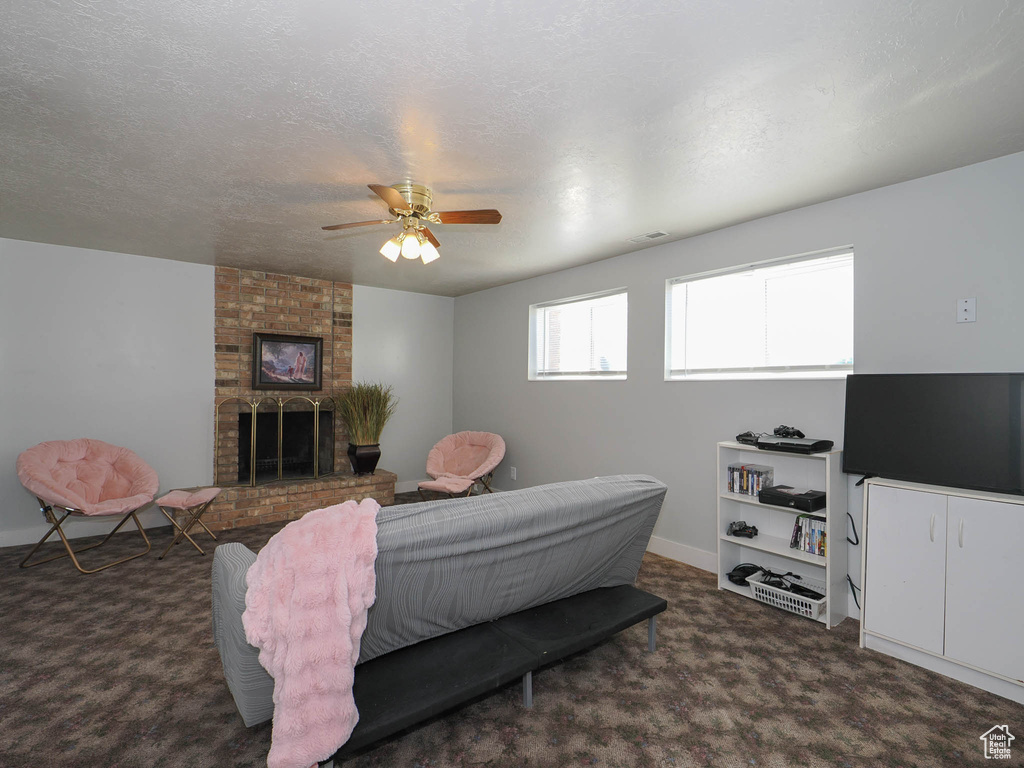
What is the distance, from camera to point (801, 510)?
117 inches

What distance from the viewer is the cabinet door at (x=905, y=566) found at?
2.41m

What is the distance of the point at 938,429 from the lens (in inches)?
101

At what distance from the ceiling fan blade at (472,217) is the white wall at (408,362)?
3.44 metres

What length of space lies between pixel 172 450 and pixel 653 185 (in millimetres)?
4850

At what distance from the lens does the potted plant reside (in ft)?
18.0

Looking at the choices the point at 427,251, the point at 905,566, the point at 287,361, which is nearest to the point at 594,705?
the point at 905,566

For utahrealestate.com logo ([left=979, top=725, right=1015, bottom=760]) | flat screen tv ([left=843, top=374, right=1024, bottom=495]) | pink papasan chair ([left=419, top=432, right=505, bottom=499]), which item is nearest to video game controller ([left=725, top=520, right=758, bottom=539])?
flat screen tv ([left=843, top=374, right=1024, bottom=495])

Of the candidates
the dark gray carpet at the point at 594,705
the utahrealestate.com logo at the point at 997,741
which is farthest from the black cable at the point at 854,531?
the utahrealestate.com logo at the point at 997,741

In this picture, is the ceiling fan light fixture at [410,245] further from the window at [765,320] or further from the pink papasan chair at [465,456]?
the pink papasan chair at [465,456]

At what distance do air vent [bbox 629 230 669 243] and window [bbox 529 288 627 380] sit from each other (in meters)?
0.57

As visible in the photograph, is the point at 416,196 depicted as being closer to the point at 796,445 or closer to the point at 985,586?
the point at 796,445

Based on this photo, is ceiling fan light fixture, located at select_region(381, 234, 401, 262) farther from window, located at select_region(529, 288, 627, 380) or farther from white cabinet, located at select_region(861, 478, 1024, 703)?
white cabinet, located at select_region(861, 478, 1024, 703)

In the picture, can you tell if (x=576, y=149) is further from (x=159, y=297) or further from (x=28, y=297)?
(x=28, y=297)

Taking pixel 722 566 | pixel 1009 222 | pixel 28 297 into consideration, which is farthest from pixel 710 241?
pixel 28 297
